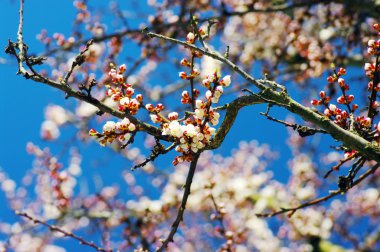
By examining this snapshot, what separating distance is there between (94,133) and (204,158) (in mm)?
10521

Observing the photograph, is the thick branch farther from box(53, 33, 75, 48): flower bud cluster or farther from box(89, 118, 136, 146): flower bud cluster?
box(53, 33, 75, 48): flower bud cluster

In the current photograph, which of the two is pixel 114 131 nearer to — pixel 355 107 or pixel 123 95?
pixel 123 95

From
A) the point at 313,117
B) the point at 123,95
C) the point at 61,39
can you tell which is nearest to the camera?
the point at 313,117

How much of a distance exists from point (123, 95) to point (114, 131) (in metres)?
0.28

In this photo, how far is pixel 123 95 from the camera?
258 cm

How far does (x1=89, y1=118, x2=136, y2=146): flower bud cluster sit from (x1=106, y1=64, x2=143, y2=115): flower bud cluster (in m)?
0.10

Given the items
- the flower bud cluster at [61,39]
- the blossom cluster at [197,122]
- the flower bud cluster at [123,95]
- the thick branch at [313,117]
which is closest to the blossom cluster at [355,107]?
the thick branch at [313,117]

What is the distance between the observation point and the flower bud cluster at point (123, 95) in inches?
95.8

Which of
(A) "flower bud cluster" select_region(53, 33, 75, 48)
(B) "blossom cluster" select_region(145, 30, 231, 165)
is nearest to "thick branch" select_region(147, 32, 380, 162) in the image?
(B) "blossom cluster" select_region(145, 30, 231, 165)

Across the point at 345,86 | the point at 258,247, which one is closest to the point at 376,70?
the point at 345,86

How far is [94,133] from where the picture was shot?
7.90ft

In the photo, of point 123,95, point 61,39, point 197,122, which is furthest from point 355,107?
point 61,39

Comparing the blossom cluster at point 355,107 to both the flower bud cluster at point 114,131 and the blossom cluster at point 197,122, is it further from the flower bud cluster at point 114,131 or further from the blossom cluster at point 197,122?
the flower bud cluster at point 114,131

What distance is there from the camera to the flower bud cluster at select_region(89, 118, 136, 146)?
239 centimetres
